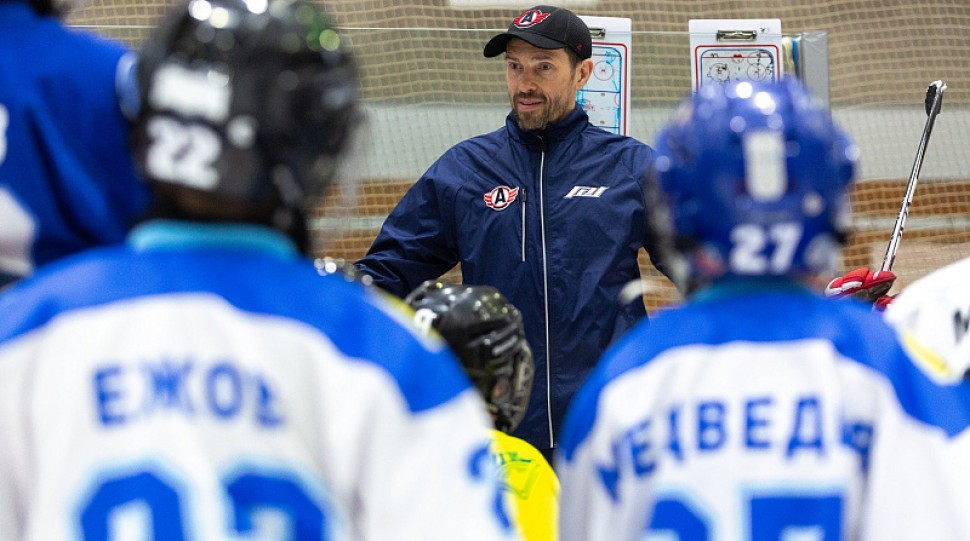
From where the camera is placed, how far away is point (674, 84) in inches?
245

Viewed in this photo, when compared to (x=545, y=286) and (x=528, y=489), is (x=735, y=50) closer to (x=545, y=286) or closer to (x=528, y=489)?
(x=545, y=286)

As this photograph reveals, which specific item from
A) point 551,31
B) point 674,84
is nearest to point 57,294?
point 551,31

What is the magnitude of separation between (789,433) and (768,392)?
0.05 meters

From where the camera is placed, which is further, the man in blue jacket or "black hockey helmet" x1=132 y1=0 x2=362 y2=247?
the man in blue jacket

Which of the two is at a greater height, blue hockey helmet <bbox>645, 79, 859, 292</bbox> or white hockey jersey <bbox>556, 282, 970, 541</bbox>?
blue hockey helmet <bbox>645, 79, 859, 292</bbox>

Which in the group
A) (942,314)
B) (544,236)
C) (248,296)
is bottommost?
(544,236)

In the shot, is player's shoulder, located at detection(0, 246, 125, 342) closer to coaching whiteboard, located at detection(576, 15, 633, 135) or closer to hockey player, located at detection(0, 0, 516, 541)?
hockey player, located at detection(0, 0, 516, 541)

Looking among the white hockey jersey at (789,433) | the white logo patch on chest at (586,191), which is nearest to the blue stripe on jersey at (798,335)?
the white hockey jersey at (789,433)

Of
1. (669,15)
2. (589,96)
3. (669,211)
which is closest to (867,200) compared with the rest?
(669,15)

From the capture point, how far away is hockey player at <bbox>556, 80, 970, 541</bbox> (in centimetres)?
158

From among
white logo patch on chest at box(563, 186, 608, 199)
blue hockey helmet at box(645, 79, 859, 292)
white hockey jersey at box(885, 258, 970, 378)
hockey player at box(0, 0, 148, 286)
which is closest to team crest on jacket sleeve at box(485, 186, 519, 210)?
white logo patch on chest at box(563, 186, 608, 199)

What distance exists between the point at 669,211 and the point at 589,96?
3.66 meters

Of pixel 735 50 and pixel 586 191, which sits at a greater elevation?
pixel 735 50

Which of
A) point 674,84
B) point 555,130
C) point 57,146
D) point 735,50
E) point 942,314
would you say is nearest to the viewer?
point 57,146
